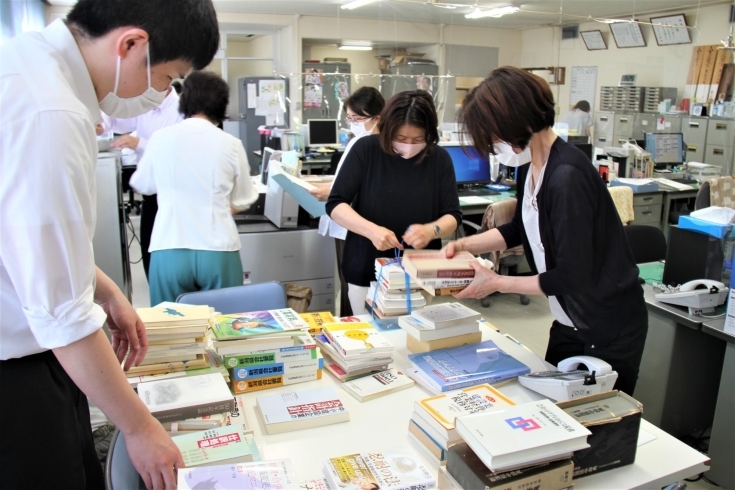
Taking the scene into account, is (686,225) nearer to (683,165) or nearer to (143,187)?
(143,187)

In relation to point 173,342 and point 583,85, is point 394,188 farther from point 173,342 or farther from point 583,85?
point 583,85

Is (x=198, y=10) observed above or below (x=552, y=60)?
below

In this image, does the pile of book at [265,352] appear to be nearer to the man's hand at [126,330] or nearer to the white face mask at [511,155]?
the man's hand at [126,330]

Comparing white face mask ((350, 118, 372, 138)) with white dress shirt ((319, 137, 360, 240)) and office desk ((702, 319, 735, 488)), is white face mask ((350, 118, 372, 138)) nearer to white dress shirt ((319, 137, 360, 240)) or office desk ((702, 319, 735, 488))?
white dress shirt ((319, 137, 360, 240))

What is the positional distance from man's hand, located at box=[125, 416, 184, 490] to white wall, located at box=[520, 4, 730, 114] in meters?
8.52

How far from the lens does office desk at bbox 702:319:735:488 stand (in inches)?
92.7

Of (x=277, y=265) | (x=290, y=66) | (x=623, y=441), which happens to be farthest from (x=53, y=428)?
(x=290, y=66)

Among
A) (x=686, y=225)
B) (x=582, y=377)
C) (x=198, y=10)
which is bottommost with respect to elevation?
(x=582, y=377)

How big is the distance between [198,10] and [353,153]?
136cm

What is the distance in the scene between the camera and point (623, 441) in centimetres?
130

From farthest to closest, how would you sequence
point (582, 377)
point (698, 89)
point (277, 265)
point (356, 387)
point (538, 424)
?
point (698, 89) → point (277, 265) → point (356, 387) → point (582, 377) → point (538, 424)

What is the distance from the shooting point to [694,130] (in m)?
6.79

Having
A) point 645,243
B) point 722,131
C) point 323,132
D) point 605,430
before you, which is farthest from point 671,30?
point 605,430

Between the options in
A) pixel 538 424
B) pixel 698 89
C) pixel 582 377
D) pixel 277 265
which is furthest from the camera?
pixel 698 89
